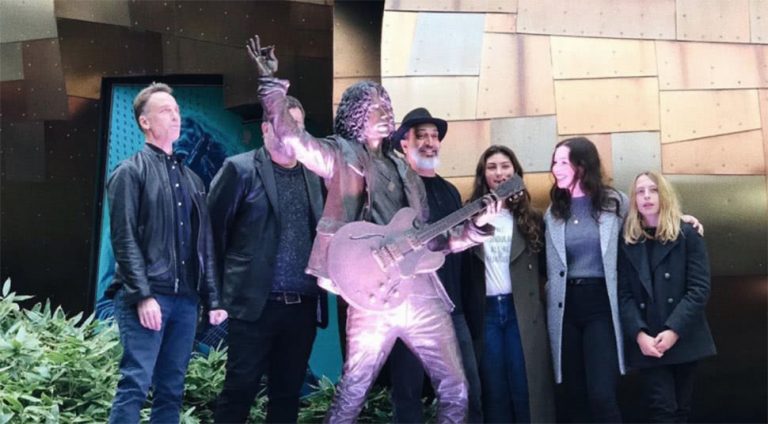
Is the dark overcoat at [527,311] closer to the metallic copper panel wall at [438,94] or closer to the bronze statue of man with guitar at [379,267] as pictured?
the bronze statue of man with guitar at [379,267]

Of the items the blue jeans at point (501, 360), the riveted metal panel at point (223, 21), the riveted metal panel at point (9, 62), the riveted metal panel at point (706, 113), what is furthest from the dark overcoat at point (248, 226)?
the riveted metal panel at point (9, 62)

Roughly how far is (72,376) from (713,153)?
4.67 meters

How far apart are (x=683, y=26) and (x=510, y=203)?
189 centimetres

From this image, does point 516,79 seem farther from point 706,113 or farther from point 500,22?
point 706,113

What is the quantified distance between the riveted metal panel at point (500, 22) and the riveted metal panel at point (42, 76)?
146 inches

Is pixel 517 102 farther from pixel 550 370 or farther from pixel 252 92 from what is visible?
pixel 252 92


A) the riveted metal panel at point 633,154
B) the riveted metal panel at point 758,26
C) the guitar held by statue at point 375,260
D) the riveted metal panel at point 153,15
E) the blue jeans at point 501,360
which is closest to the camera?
the guitar held by statue at point 375,260

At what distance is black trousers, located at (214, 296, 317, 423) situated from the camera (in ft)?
20.5

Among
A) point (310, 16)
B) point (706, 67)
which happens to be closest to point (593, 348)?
point (706, 67)

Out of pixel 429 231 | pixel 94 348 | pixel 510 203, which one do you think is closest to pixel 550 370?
pixel 510 203

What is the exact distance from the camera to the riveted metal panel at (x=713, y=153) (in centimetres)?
769

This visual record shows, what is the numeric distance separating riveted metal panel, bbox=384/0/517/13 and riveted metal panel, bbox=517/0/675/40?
0.50 feet

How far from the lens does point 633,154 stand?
7676mm

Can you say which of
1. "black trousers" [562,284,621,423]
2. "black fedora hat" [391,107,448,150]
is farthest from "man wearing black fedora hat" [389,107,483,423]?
"black trousers" [562,284,621,423]
